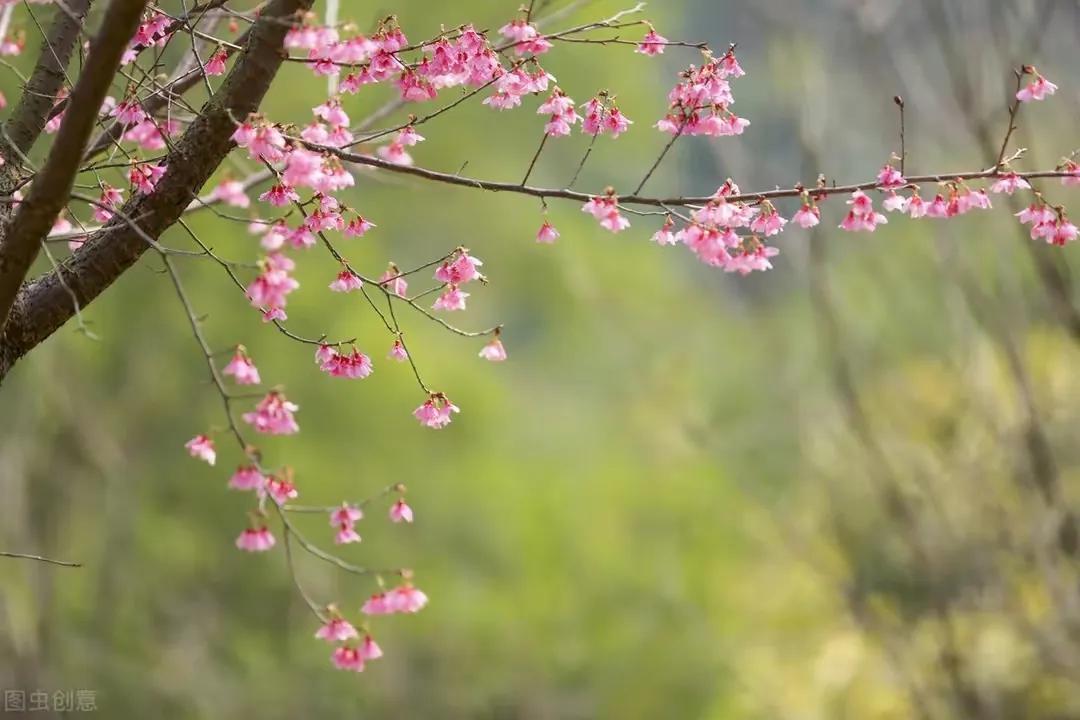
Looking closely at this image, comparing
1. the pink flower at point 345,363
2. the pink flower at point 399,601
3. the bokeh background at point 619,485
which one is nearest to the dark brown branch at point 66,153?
the pink flower at point 345,363

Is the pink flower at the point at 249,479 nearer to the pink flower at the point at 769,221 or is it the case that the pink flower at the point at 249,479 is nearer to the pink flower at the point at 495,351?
the pink flower at the point at 495,351

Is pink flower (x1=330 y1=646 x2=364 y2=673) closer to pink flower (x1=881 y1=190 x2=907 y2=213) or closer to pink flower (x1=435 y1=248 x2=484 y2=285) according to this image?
pink flower (x1=435 y1=248 x2=484 y2=285)

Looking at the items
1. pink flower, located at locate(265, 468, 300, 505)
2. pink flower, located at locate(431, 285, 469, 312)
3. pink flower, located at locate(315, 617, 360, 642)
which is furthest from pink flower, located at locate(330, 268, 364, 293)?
pink flower, located at locate(315, 617, 360, 642)

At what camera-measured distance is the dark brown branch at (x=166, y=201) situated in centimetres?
171

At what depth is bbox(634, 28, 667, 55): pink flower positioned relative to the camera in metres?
2.12

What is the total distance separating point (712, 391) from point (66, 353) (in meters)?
5.41

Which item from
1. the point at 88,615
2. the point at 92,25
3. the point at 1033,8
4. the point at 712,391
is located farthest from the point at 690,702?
the point at 92,25

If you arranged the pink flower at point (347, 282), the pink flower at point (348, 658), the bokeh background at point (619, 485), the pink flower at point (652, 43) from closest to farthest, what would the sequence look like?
1. the pink flower at point (347, 282)
2. the pink flower at point (652, 43)
3. the pink flower at point (348, 658)
4. the bokeh background at point (619, 485)

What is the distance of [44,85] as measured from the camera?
201cm

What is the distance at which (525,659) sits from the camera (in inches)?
297

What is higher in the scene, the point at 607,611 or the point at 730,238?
the point at 607,611

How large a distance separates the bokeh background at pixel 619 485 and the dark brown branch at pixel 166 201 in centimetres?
376

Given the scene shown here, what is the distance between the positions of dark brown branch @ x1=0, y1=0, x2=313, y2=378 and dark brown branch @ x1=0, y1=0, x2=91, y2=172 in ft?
0.88

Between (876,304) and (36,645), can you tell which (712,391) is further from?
(36,645)
